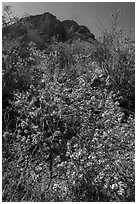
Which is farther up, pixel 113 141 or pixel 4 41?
pixel 4 41

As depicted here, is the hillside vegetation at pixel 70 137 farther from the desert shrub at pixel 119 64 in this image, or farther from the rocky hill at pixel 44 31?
the rocky hill at pixel 44 31

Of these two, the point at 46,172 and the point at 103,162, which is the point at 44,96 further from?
the point at 103,162

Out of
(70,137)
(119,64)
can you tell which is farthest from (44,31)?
(70,137)

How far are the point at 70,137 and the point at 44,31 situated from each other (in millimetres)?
10146

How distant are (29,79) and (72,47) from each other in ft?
10.2

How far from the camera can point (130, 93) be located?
277 inches

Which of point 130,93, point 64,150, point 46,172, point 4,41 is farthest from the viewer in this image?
point 4,41

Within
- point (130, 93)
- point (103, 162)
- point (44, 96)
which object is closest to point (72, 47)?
point (130, 93)

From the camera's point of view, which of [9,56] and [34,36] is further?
[34,36]

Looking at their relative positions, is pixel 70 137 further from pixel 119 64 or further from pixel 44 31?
pixel 44 31

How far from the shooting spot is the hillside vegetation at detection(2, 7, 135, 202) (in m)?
3.79

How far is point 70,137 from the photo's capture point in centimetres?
483

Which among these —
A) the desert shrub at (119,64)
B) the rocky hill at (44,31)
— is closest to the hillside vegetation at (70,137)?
the desert shrub at (119,64)

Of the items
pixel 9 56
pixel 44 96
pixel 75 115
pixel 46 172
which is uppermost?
pixel 9 56
